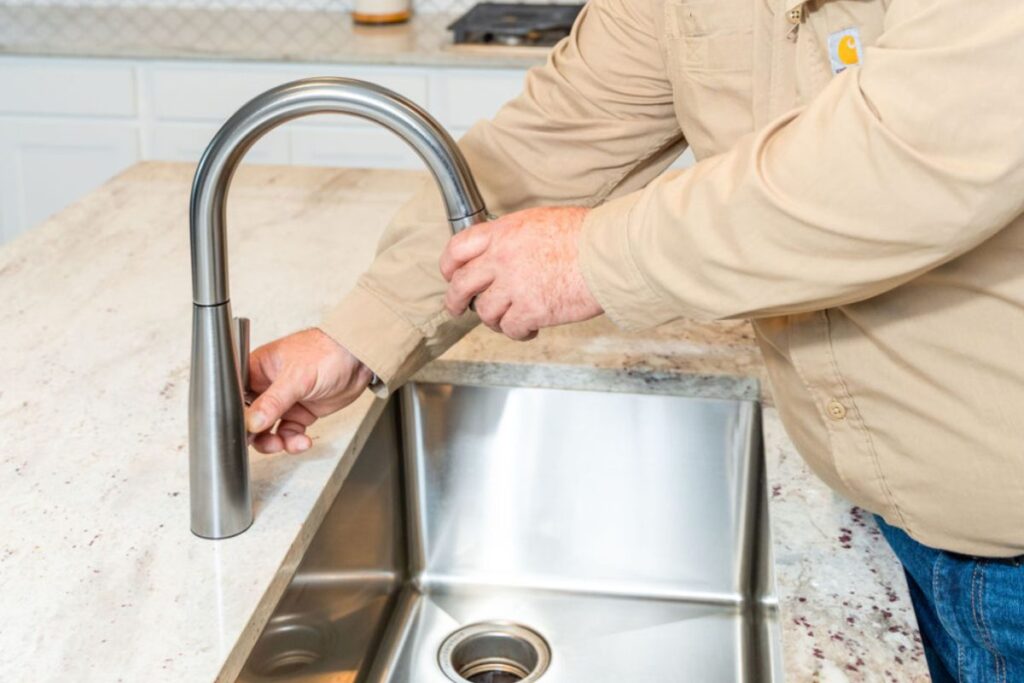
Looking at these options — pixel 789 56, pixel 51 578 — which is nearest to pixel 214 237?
pixel 51 578

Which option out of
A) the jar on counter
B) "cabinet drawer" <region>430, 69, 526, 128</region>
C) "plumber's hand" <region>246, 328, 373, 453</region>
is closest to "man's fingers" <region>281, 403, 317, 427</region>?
"plumber's hand" <region>246, 328, 373, 453</region>

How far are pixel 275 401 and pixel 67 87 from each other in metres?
2.32

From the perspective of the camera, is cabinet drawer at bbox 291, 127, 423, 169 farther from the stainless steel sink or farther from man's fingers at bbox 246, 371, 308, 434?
man's fingers at bbox 246, 371, 308, 434

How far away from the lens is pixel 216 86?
115 inches

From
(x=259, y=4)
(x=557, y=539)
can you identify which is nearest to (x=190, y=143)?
(x=259, y=4)

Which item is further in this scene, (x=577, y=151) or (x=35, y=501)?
(x=577, y=151)

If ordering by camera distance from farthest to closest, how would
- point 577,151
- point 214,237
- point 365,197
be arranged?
point 365,197
point 577,151
point 214,237

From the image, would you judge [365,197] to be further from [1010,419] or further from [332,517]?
[1010,419]

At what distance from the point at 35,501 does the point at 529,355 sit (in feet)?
1.57

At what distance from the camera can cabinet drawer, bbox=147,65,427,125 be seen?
9.43 feet

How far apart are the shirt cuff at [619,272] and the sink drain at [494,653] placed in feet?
1.36

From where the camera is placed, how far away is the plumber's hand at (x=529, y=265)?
0.82m

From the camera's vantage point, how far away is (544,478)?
3.88ft

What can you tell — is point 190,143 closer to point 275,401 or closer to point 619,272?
point 275,401
